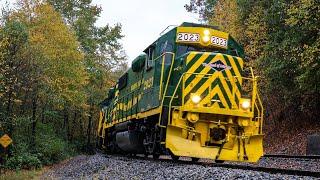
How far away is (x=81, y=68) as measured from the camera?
35.3m

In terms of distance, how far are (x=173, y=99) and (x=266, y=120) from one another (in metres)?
20.4

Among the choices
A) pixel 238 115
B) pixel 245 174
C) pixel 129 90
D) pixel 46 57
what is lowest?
pixel 245 174

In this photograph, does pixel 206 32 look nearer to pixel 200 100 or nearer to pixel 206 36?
pixel 206 36

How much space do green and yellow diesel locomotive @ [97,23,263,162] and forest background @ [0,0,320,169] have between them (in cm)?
660

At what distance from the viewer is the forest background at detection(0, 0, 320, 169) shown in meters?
20.6

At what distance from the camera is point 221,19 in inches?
1328

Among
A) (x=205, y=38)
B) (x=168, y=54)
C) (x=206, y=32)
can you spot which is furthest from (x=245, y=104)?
(x=168, y=54)

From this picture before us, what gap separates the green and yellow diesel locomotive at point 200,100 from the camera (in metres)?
11.1

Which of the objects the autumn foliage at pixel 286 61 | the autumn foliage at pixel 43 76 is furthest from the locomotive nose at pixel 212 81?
the autumn foliage at pixel 43 76

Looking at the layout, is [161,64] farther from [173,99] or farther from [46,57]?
[46,57]

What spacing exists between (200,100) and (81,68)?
81.9 ft

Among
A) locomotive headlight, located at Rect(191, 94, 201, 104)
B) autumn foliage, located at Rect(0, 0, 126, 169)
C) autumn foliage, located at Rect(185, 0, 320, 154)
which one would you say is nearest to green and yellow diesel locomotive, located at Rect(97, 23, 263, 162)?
locomotive headlight, located at Rect(191, 94, 201, 104)

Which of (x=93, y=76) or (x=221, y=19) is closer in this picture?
(x=221, y=19)

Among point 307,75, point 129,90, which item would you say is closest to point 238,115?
point 129,90
